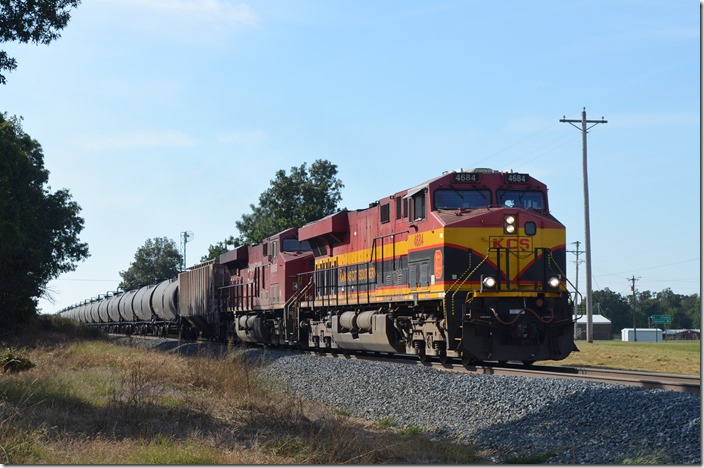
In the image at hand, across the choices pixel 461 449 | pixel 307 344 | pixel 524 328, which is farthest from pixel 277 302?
pixel 461 449

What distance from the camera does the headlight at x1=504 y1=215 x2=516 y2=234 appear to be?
17219 millimetres

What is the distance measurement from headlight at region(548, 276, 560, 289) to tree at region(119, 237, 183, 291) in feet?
385

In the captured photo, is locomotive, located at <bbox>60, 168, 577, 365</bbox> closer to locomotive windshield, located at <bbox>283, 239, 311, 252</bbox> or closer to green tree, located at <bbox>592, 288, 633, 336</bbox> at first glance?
locomotive windshield, located at <bbox>283, 239, 311, 252</bbox>

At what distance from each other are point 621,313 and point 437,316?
133749 millimetres

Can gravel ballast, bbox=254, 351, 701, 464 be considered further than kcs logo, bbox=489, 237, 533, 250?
No

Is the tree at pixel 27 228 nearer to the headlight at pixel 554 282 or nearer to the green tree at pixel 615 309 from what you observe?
the headlight at pixel 554 282

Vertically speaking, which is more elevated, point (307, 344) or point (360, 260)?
point (360, 260)

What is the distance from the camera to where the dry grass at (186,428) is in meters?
9.05

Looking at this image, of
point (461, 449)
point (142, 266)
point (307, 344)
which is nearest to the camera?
point (461, 449)

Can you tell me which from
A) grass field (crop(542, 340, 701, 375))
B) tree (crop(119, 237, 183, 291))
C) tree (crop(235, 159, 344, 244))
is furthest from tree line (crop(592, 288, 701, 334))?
grass field (crop(542, 340, 701, 375))

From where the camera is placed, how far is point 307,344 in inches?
1086

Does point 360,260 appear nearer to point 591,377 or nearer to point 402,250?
point 402,250

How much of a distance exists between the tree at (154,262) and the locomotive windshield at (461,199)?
4575 inches

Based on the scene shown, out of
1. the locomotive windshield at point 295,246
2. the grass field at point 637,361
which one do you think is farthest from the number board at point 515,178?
the locomotive windshield at point 295,246
